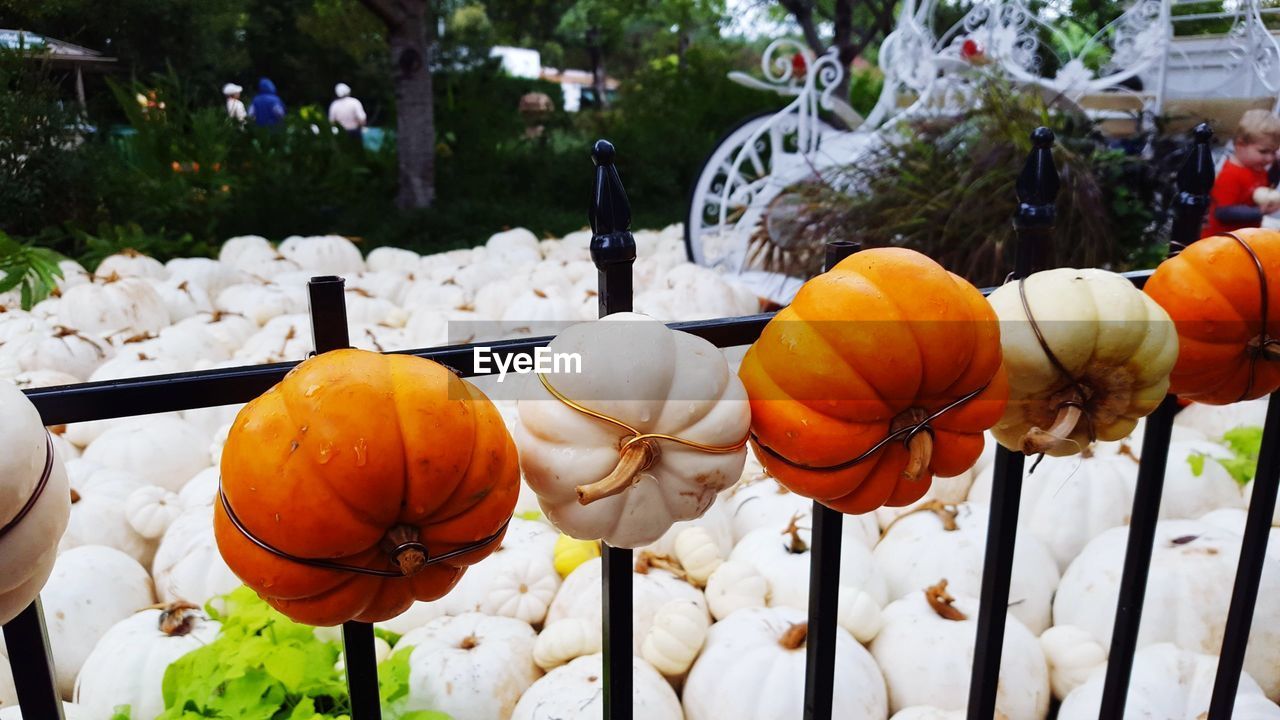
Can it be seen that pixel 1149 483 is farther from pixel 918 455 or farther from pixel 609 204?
pixel 609 204

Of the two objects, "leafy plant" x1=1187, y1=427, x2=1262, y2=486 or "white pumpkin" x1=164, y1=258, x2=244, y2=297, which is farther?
"white pumpkin" x1=164, y1=258, x2=244, y2=297

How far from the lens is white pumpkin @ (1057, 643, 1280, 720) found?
1810 mm

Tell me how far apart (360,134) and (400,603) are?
31.8 feet

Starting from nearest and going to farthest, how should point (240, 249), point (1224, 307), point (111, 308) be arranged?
1. point (1224, 307)
2. point (111, 308)
3. point (240, 249)

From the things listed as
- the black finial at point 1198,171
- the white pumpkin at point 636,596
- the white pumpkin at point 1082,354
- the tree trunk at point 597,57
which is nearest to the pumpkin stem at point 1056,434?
the white pumpkin at point 1082,354

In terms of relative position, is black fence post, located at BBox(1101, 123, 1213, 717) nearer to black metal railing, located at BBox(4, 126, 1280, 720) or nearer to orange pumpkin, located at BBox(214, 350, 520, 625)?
black metal railing, located at BBox(4, 126, 1280, 720)

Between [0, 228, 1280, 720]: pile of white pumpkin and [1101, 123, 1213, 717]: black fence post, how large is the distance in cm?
35

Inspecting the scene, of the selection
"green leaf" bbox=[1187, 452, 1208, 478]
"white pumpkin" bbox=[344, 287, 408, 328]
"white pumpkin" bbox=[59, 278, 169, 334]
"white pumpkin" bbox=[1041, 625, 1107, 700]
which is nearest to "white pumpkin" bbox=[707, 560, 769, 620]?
"white pumpkin" bbox=[1041, 625, 1107, 700]

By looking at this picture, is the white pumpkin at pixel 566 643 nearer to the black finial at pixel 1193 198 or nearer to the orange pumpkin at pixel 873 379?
the orange pumpkin at pixel 873 379

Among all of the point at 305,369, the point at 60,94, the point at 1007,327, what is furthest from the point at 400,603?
the point at 60,94

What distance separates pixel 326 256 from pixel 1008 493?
512 cm

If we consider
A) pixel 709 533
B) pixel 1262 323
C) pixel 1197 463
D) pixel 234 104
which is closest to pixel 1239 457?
pixel 1197 463

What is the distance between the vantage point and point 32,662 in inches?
33.2

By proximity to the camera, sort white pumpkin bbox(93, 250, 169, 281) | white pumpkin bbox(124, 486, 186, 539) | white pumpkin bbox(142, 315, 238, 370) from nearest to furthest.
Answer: white pumpkin bbox(124, 486, 186, 539)
white pumpkin bbox(142, 315, 238, 370)
white pumpkin bbox(93, 250, 169, 281)
